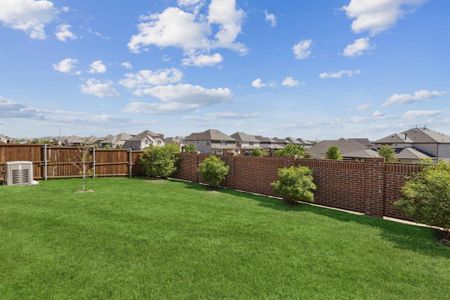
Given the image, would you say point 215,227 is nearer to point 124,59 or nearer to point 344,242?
point 344,242

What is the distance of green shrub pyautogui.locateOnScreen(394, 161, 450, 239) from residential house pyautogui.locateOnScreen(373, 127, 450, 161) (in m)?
39.0

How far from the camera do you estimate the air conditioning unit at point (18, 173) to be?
12352 millimetres

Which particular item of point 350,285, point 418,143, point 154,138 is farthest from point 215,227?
point 154,138

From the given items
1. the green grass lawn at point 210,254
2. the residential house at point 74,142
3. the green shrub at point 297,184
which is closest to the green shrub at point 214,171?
the green shrub at point 297,184

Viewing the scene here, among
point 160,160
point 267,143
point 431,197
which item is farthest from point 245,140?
point 431,197

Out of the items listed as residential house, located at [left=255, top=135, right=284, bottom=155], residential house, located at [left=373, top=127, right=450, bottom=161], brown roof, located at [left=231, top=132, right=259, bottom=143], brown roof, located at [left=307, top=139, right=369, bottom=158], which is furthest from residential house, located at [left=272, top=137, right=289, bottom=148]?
residential house, located at [left=373, top=127, right=450, bottom=161]

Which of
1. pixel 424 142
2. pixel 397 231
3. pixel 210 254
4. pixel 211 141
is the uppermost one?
pixel 211 141

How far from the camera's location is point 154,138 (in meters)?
76.1

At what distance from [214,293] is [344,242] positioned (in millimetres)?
3230

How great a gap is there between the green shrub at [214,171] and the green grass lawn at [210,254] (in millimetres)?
4544

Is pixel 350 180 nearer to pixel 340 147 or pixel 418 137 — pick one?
pixel 340 147

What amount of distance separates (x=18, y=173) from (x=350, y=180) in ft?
43.7

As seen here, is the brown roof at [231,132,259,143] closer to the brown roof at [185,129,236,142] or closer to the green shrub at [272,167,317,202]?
the brown roof at [185,129,236,142]

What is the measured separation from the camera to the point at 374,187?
321 inches
